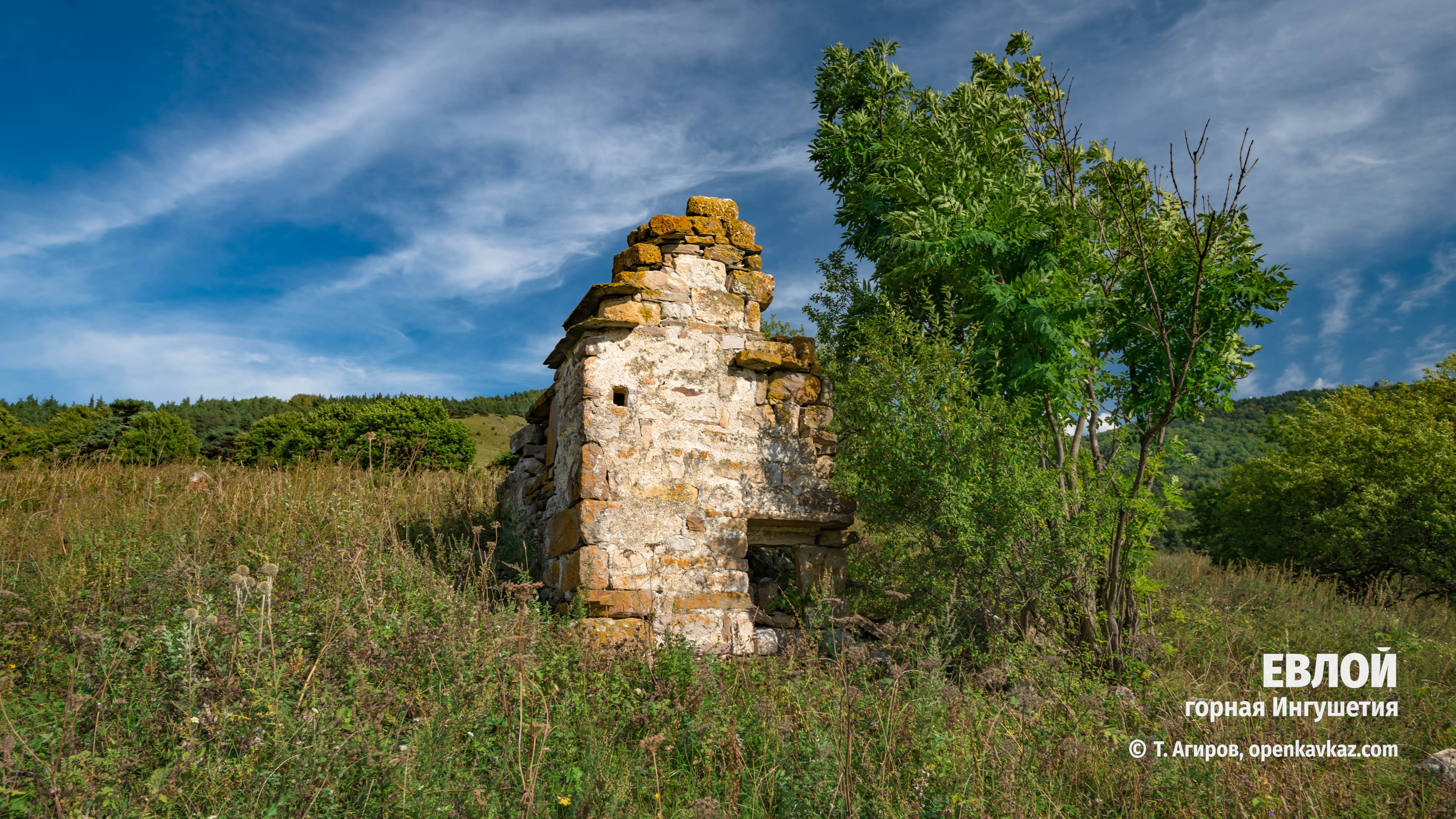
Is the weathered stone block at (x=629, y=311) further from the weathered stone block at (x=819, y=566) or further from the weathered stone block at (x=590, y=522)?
the weathered stone block at (x=819, y=566)

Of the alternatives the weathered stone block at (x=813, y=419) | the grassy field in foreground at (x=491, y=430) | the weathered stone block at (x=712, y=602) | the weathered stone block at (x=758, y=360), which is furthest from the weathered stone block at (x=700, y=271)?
the grassy field in foreground at (x=491, y=430)

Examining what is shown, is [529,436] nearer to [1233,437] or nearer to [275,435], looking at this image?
[275,435]

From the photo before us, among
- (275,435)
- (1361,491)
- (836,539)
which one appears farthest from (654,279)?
(275,435)

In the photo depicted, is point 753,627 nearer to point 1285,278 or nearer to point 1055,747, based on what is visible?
point 1055,747

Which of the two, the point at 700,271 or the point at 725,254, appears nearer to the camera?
the point at 700,271

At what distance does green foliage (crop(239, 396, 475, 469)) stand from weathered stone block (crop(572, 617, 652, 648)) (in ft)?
24.0

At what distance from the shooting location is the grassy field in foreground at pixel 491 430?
34312 mm

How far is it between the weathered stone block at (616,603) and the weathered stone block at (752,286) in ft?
9.25

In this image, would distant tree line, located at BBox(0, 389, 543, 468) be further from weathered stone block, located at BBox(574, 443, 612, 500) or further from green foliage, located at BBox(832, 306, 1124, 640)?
green foliage, located at BBox(832, 306, 1124, 640)

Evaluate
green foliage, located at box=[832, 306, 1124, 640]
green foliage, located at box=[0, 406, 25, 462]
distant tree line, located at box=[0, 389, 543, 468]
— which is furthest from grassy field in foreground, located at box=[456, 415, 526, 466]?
green foliage, located at box=[832, 306, 1124, 640]

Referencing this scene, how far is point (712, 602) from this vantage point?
569cm

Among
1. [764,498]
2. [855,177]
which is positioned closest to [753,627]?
[764,498]

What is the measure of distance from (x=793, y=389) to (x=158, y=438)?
1431 centimetres

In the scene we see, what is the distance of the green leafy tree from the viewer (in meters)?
5.70
